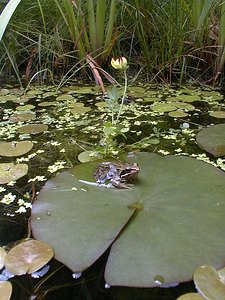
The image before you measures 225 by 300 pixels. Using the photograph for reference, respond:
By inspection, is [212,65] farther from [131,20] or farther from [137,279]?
[137,279]

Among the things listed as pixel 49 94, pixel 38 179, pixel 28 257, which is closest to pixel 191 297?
pixel 28 257

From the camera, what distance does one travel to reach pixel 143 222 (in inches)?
30.5

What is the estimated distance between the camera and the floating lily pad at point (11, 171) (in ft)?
3.39

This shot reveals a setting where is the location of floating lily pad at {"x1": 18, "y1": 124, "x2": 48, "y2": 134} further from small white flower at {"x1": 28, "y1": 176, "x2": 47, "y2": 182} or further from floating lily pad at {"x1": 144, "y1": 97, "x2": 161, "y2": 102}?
floating lily pad at {"x1": 144, "y1": 97, "x2": 161, "y2": 102}

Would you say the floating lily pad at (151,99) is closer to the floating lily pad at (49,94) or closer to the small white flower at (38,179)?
the floating lily pad at (49,94)

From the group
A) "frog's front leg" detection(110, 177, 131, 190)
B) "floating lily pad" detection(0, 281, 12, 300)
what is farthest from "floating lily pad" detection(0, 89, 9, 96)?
"floating lily pad" detection(0, 281, 12, 300)

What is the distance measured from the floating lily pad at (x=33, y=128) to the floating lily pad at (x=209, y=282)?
925 millimetres

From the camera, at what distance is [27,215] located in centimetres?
88

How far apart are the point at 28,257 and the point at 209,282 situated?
35cm

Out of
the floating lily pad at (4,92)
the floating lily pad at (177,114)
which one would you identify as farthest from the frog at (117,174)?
the floating lily pad at (4,92)

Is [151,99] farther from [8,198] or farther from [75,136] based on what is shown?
[8,198]

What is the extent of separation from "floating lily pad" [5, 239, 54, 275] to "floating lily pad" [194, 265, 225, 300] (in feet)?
0.95

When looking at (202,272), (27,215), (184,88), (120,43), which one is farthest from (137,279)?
(120,43)

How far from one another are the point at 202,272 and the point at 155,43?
62.8 inches
